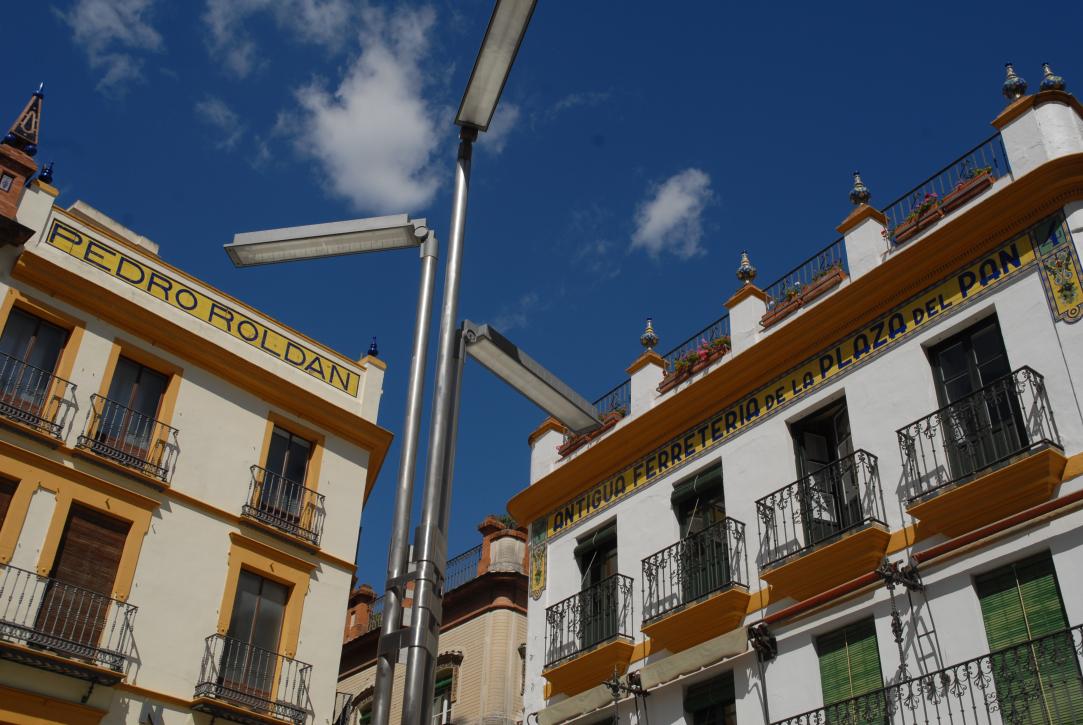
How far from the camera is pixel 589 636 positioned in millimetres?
17422

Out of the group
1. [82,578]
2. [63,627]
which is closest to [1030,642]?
[63,627]

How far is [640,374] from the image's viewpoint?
19281 millimetres

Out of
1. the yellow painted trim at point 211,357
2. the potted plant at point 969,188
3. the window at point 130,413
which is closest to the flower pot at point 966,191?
the potted plant at point 969,188

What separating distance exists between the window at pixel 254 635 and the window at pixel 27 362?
4.39 m

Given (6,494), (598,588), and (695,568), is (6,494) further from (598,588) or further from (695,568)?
(695,568)

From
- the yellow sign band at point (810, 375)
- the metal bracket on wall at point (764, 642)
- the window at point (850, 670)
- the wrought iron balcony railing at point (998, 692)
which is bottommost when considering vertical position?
the wrought iron balcony railing at point (998, 692)

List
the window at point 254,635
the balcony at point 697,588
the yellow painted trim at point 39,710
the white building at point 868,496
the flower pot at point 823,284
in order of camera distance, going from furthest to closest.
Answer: the window at point 254,635 < the flower pot at point 823,284 < the balcony at point 697,588 < the yellow painted trim at point 39,710 < the white building at point 868,496

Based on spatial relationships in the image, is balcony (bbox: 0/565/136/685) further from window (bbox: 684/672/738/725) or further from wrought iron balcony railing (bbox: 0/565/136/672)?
window (bbox: 684/672/738/725)

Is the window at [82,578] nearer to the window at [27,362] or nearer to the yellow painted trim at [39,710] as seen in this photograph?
the yellow painted trim at [39,710]

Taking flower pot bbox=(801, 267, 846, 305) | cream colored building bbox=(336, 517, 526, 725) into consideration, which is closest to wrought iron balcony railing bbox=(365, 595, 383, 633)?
cream colored building bbox=(336, 517, 526, 725)

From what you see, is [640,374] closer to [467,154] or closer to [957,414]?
[957,414]

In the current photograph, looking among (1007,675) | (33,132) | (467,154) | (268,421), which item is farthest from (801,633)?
(33,132)

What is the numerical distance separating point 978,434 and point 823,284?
3980 mm

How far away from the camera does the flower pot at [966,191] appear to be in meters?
14.5
